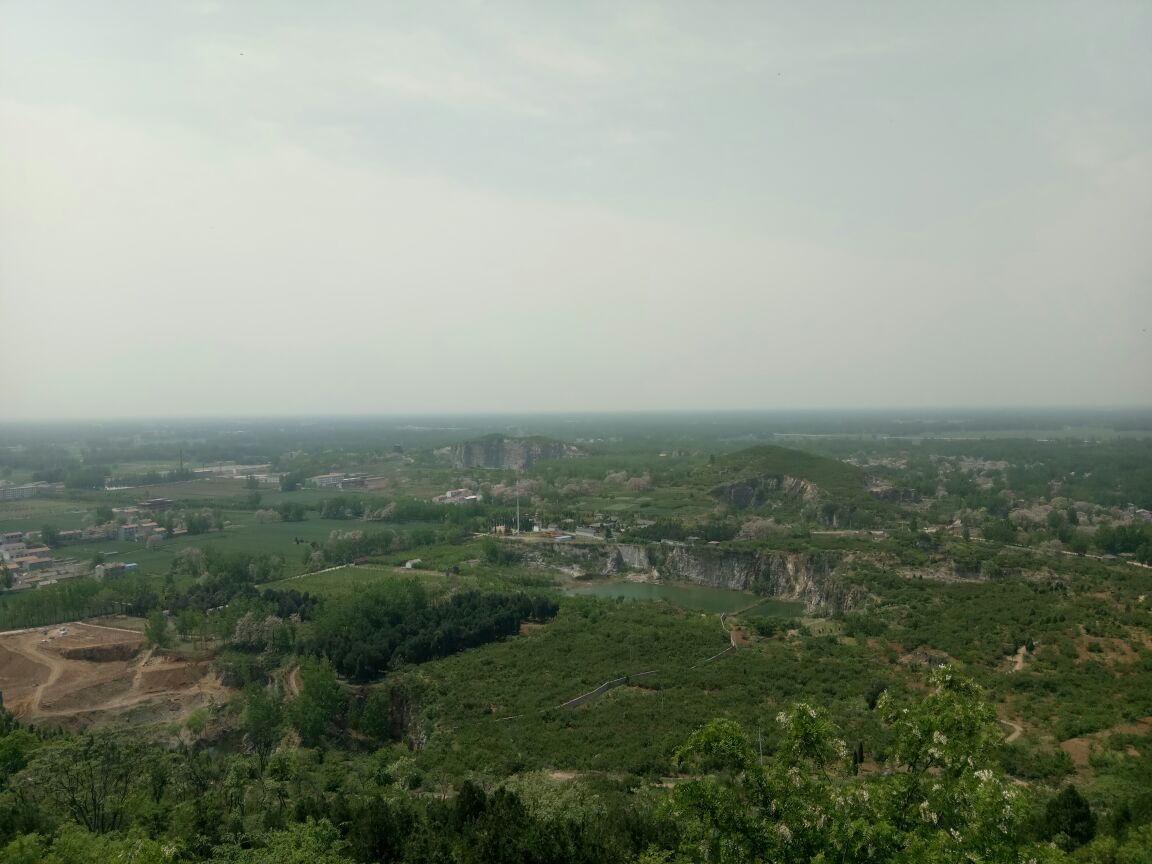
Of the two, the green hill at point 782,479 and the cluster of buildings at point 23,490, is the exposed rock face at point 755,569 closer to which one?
the green hill at point 782,479

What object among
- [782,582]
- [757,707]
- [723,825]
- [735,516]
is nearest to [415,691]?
[757,707]

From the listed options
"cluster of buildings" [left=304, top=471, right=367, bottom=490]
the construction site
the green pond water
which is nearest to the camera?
the construction site

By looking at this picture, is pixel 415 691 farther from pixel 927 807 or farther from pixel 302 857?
pixel 927 807

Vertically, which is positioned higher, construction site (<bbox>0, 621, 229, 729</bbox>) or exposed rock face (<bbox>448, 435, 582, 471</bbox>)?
exposed rock face (<bbox>448, 435, 582, 471</bbox>)

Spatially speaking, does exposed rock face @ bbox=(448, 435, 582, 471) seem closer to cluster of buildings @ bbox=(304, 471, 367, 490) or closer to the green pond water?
cluster of buildings @ bbox=(304, 471, 367, 490)

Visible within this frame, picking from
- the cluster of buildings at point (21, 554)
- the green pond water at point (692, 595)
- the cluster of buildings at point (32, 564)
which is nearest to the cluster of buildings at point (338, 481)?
the cluster of buildings at point (21, 554)

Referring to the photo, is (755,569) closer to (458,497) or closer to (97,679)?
(97,679)

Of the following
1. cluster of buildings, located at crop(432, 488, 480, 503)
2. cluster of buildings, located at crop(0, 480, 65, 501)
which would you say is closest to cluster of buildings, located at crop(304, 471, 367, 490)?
cluster of buildings, located at crop(432, 488, 480, 503)
